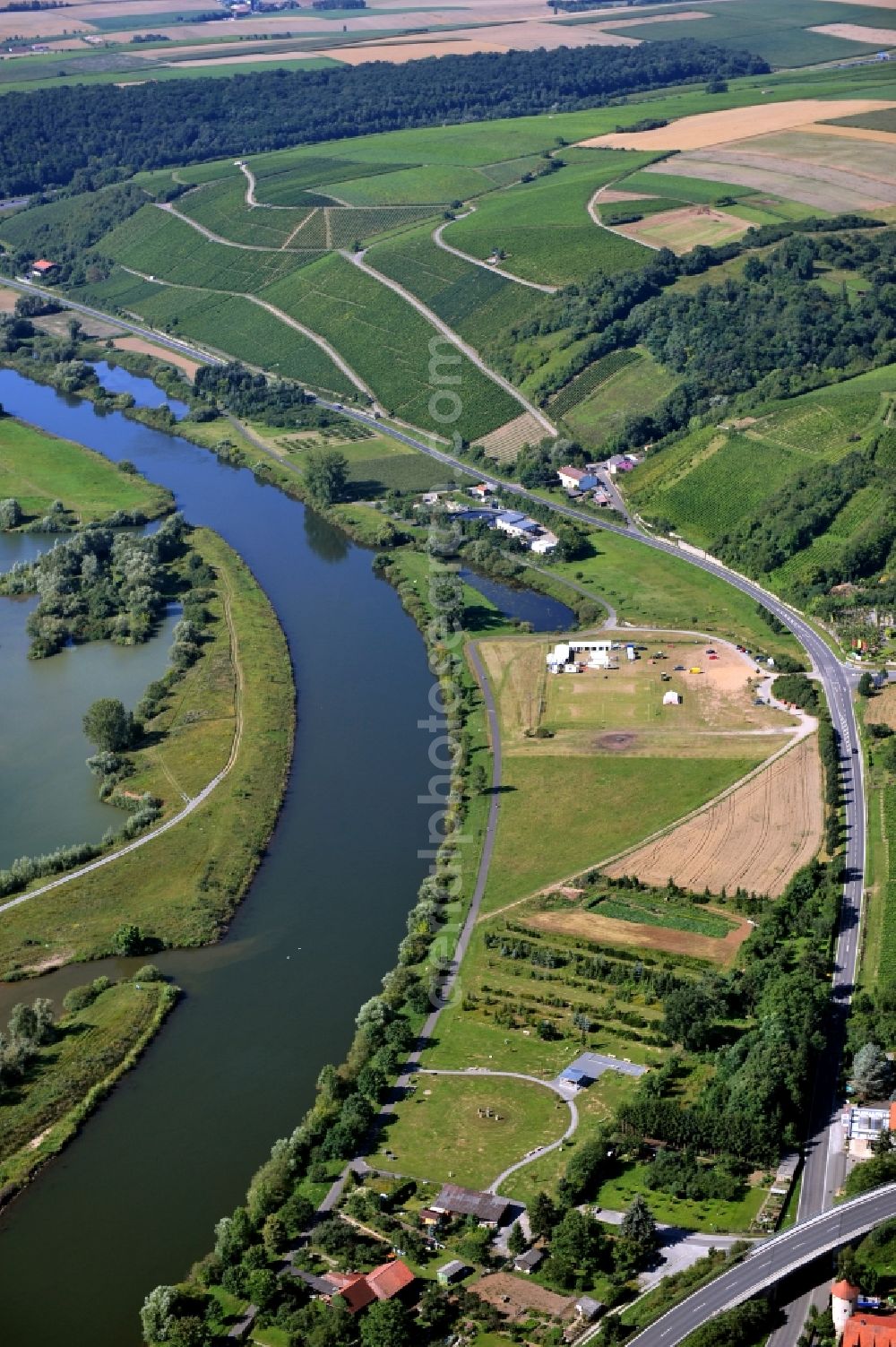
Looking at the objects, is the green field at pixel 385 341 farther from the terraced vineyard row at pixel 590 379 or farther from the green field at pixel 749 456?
the green field at pixel 749 456

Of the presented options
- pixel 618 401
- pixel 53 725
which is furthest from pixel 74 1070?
pixel 618 401

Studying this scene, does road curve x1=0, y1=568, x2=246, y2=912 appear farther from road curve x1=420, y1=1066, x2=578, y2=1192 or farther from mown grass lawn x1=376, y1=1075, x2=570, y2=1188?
mown grass lawn x1=376, y1=1075, x2=570, y2=1188

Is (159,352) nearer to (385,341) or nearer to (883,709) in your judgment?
(385,341)

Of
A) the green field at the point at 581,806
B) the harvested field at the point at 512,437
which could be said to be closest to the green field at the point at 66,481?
the harvested field at the point at 512,437

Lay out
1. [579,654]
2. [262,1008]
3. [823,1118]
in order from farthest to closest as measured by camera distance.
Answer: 1. [579,654]
2. [262,1008]
3. [823,1118]

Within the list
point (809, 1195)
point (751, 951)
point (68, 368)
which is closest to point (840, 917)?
point (751, 951)

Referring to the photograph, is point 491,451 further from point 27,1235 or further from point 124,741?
point 27,1235

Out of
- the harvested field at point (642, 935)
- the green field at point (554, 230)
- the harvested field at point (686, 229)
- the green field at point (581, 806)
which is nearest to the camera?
the harvested field at point (642, 935)

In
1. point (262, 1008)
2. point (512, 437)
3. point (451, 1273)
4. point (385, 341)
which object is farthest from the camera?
point (385, 341)
